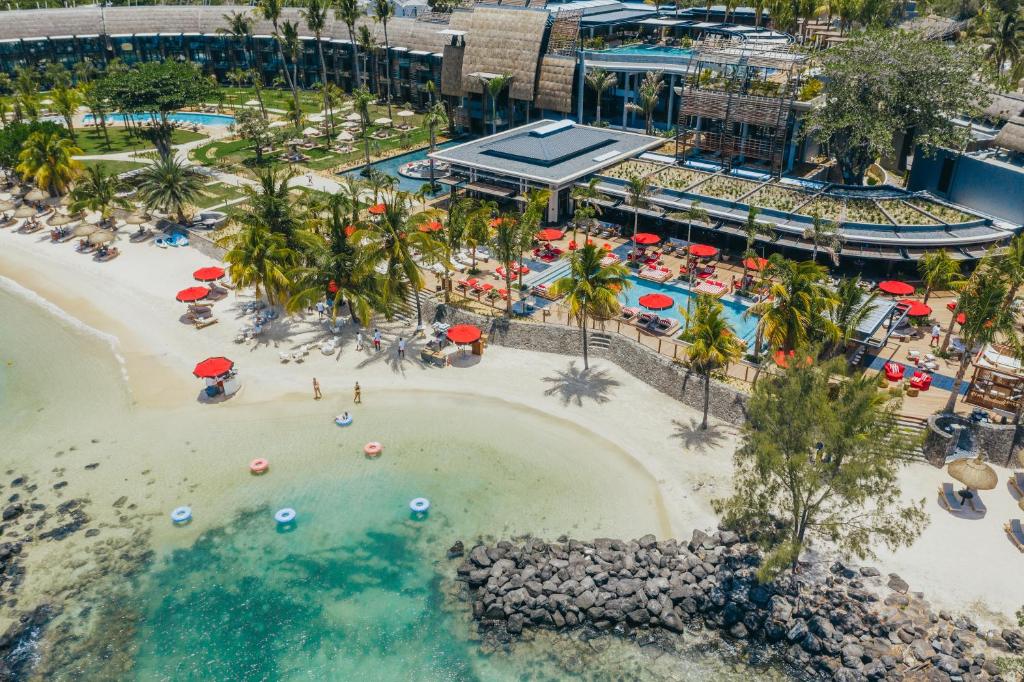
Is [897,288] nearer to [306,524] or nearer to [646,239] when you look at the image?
[646,239]

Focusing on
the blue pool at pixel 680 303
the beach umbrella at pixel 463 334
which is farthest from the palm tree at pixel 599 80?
the beach umbrella at pixel 463 334

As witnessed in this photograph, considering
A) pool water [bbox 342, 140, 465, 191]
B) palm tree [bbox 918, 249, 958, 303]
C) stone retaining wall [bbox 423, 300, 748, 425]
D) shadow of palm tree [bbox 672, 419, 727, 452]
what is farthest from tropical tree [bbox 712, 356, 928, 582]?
pool water [bbox 342, 140, 465, 191]

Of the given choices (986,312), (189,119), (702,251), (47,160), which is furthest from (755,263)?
(189,119)

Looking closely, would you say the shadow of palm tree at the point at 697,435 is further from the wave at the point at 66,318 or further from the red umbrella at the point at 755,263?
the wave at the point at 66,318

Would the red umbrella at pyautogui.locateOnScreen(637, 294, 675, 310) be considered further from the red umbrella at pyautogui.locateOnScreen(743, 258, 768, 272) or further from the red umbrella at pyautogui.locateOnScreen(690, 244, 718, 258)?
the red umbrella at pyautogui.locateOnScreen(690, 244, 718, 258)

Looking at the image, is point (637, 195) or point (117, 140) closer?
point (637, 195)

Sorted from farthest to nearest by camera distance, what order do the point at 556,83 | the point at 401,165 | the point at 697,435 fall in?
the point at 401,165, the point at 556,83, the point at 697,435
